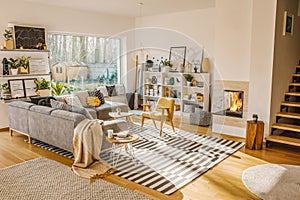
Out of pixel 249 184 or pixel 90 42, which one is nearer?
pixel 249 184

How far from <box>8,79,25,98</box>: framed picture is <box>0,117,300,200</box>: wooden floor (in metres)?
0.79

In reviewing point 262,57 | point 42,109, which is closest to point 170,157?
point 42,109

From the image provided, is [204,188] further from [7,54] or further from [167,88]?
[7,54]

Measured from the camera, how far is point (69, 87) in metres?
6.91

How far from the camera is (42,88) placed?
600 cm

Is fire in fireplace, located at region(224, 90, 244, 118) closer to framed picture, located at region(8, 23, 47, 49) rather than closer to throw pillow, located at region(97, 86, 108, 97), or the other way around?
throw pillow, located at region(97, 86, 108, 97)

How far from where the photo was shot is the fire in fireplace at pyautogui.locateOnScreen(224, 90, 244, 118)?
5.30m

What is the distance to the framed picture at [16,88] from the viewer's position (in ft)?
18.6

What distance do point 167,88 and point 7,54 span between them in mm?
3476

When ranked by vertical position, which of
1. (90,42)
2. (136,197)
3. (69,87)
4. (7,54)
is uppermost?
(90,42)

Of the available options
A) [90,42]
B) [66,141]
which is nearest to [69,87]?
[90,42]

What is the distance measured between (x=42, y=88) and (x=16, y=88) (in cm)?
51

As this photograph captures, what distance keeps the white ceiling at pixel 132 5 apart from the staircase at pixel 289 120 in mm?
2463

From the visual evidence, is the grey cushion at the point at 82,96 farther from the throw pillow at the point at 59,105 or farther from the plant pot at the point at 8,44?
the plant pot at the point at 8,44
